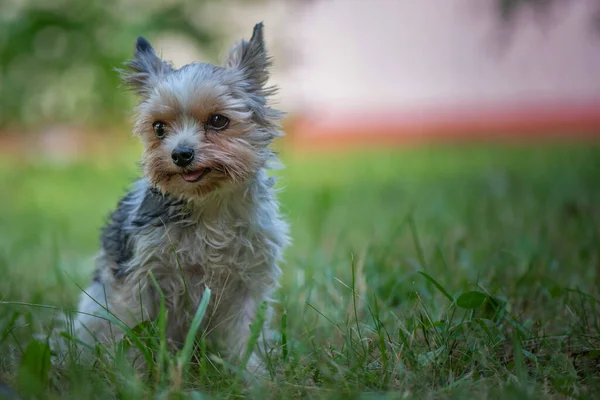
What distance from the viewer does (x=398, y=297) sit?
4441mm

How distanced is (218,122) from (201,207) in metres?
0.48

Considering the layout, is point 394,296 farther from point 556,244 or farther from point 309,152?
point 309,152

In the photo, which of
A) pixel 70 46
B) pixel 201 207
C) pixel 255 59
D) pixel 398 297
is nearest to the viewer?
pixel 201 207

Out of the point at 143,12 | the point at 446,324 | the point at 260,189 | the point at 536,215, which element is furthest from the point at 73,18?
the point at 446,324

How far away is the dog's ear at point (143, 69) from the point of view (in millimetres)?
3973

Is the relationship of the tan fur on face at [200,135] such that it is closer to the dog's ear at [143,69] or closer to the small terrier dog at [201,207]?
the small terrier dog at [201,207]

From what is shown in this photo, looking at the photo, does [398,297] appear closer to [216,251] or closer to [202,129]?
[216,251]

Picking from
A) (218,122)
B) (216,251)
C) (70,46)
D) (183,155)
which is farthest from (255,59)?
(70,46)

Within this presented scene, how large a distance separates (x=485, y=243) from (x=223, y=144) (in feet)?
10.3

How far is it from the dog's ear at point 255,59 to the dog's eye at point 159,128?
566 millimetres

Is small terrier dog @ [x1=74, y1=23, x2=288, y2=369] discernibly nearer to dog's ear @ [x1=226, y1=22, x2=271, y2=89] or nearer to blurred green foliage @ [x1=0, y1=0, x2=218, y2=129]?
dog's ear @ [x1=226, y1=22, x2=271, y2=89]

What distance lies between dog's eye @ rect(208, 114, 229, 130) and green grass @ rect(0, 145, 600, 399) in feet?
3.23

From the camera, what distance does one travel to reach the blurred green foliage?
1269cm

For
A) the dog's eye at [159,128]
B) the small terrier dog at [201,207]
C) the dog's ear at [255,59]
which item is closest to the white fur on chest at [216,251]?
A: the small terrier dog at [201,207]
